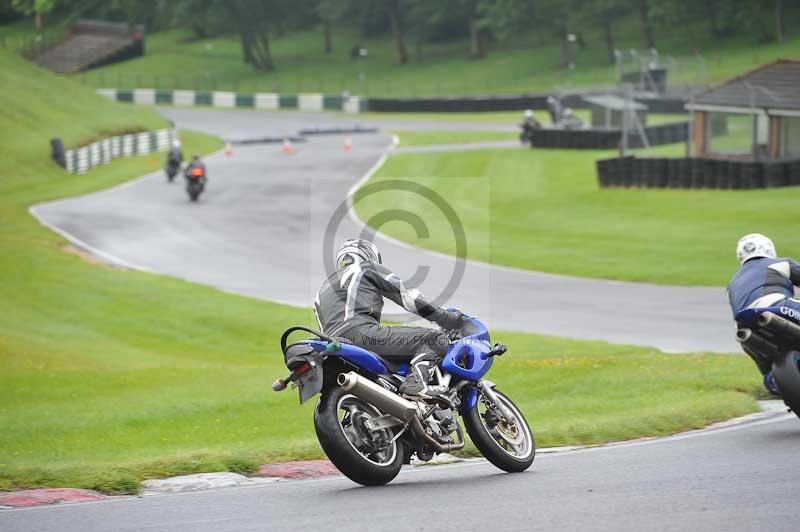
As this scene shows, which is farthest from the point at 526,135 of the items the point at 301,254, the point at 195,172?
the point at 301,254

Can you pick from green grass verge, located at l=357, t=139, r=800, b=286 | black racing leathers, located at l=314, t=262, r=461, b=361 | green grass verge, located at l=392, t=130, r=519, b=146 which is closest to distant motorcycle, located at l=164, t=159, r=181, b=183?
green grass verge, located at l=357, t=139, r=800, b=286

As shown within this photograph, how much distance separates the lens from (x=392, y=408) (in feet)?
27.1

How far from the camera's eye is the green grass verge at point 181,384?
10.3m

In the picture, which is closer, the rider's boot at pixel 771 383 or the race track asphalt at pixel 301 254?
the rider's boot at pixel 771 383

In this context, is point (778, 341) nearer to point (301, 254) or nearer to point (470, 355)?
point (470, 355)

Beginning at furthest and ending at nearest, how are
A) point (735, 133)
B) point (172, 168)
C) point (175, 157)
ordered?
point (175, 157)
point (172, 168)
point (735, 133)

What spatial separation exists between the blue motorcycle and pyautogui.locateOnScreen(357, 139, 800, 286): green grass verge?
15384 mm

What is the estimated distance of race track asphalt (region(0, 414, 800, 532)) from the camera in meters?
7.03

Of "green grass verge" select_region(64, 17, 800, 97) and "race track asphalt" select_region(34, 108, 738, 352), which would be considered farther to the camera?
"green grass verge" select_region(64, 17, 800, 97)

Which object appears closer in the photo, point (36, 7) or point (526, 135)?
point (526, 135)

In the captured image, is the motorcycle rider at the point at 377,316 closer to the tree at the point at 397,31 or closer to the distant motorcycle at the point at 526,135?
the distant motorcycle at the point at 526,135

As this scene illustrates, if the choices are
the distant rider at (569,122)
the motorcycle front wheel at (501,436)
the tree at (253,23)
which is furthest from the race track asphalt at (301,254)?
the tree at (253,23)

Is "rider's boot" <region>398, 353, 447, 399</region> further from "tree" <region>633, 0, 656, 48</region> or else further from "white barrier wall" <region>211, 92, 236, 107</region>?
"white barrier wall" <region>211, 92, 236, 107</region>

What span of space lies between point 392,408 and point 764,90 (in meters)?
29.8
